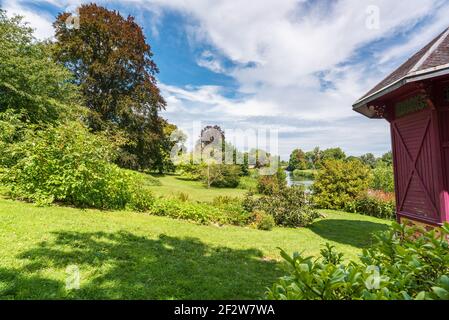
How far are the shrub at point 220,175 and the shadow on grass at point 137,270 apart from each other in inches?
734

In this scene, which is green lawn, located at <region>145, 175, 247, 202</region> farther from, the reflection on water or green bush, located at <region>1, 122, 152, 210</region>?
green bush, located at <region>1, 122, 152, 210</region>

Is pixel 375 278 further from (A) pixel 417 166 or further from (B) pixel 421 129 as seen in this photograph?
(A) pixel 417 166

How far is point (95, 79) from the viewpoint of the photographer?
61.4 feet

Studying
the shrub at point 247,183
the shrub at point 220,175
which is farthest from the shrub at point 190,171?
the shrub at point 247,183

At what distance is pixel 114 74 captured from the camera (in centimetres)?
1881

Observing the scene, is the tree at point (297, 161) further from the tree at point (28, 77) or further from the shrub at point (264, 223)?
the shrub at point (264, 223)

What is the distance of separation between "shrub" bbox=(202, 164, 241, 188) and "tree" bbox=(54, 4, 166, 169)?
6064mm

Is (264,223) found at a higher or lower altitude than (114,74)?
lower

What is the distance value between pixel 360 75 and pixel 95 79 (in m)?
16.8

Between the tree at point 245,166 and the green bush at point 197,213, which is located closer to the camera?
the green bush at point 197,213

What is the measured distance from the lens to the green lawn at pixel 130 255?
3.35 metres

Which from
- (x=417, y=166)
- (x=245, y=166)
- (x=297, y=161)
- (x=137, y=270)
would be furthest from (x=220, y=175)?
(x=297, y=161)

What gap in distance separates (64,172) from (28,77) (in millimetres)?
7679
